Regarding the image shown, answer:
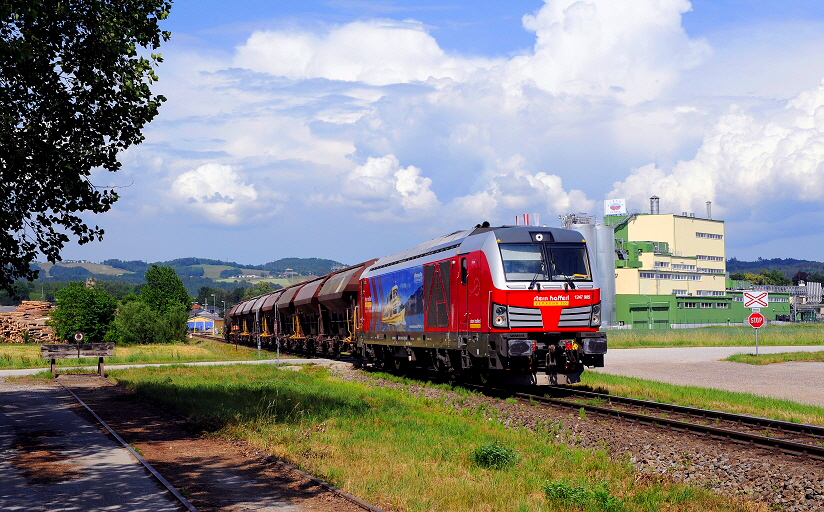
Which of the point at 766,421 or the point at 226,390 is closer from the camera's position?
the point at 766,421

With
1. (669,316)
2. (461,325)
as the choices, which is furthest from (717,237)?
(461,325)

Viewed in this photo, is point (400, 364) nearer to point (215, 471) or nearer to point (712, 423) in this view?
point (712, 423)

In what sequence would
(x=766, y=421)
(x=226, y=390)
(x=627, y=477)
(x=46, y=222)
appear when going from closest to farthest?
(x=627, y=477) < (x=766, y=421) < (x=46, y=222) < (x=226, y=390)

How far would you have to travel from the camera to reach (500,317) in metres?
19.1

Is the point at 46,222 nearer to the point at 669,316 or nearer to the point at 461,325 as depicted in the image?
the point at 461,325

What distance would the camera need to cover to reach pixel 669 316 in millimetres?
112000

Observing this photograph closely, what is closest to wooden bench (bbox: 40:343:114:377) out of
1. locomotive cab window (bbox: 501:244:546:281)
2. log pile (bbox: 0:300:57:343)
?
locomotive cab window (bbox: 501:244:546:281)

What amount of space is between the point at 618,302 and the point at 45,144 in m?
101

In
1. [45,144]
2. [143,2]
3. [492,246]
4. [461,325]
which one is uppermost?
[143,2]

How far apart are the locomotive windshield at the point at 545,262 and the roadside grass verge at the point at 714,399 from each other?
12.4ft

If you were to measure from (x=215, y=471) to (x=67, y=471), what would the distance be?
207cm

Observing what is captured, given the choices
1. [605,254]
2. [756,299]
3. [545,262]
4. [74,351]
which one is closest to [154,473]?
[545,262]

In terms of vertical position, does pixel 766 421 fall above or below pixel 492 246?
below

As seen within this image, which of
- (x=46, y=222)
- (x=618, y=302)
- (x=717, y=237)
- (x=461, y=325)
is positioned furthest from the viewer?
(x=717, y=237)
